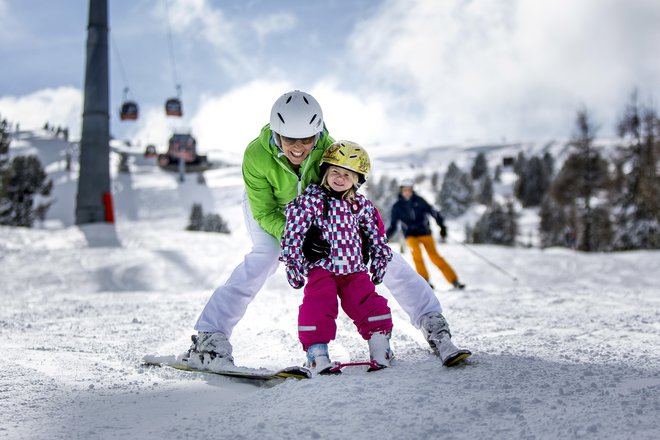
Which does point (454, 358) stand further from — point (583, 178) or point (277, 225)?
point (583, 178)

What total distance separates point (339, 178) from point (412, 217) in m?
5.43

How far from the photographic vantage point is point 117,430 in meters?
1.98

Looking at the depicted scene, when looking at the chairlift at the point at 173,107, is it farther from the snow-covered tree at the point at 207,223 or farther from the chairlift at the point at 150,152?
the snow-covered tree at the point at 207,223

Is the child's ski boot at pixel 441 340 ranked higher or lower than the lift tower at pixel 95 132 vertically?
lower

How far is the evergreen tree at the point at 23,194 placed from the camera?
4574cm

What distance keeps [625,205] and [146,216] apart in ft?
191

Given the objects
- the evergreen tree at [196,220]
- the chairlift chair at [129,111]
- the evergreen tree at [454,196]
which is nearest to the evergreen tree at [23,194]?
the chairlift chair at [129,111]

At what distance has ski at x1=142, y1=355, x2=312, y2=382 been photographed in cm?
254

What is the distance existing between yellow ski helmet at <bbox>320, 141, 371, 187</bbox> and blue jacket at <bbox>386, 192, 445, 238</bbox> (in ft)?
17.1

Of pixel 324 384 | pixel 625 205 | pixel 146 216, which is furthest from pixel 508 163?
pixel 324 384

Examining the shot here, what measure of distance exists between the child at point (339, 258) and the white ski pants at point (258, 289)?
0.54 ft

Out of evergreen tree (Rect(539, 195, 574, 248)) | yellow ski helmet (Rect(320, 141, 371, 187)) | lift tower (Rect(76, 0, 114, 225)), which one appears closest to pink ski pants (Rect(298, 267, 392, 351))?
yellow ski helmet (Rect(320, 141, 371, 187))

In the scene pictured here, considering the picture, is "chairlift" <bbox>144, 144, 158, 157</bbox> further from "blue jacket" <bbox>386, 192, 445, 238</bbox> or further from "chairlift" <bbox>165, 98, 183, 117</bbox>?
"blue jacket" <bbox>386, 192, 445, 238</bbox>

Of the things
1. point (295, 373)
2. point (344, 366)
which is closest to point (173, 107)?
point (344, 366)
